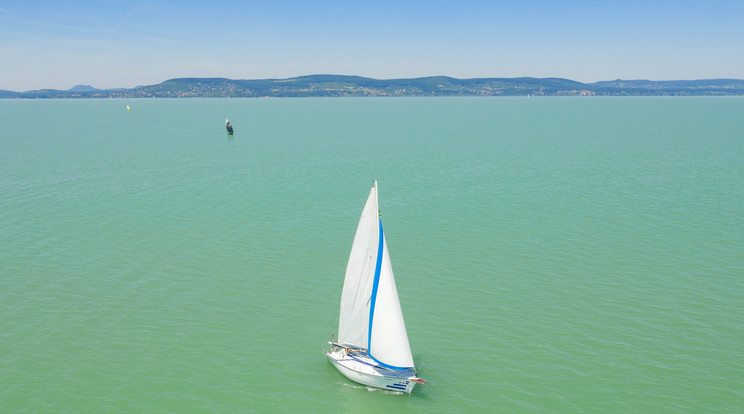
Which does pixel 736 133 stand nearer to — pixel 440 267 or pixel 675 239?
pixel 675 239

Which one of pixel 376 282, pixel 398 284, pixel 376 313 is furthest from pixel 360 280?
pixel 398 284

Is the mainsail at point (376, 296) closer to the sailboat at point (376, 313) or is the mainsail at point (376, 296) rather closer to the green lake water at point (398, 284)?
the sailboat at point (376, 313)

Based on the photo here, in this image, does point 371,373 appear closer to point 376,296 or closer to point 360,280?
point 376,296

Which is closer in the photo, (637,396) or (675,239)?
(637,396)

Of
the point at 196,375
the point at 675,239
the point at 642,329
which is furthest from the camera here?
the point at 675,239

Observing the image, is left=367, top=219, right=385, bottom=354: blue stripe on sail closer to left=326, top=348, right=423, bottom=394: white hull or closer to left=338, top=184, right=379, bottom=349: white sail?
left=338, top=184, right=379, bottom=349: white sail

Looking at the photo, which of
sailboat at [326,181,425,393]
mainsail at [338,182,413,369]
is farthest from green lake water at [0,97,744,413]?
mainsail at [338,182,413,369]

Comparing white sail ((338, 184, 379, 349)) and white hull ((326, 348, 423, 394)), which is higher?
white sail ((338, 184, 379, 349))

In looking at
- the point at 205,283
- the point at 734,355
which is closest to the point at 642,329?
the point at 734,355
